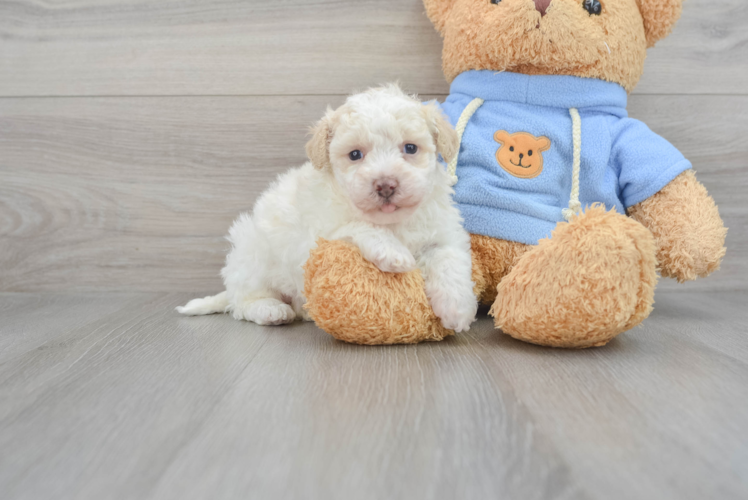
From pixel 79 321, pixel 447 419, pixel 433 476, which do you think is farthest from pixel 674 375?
pixel 79 321

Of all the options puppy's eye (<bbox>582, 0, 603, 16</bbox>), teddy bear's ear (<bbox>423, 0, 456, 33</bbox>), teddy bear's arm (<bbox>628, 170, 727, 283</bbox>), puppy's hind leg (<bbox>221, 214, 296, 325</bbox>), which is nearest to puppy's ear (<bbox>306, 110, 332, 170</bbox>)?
puppy's hind leg (<bbox>221, 214, 296, 325</bbox>)

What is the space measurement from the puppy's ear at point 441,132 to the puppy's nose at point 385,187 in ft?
0.53

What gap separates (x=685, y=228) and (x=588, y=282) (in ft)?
1.38

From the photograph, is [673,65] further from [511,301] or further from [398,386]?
[398,386]

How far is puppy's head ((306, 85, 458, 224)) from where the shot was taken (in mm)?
1071

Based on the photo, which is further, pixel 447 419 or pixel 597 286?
pixel 597 286

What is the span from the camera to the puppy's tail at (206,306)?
1.50m

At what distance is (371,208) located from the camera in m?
1.09

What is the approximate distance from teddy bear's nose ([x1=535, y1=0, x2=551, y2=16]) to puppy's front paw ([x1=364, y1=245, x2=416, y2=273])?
25.6 inches

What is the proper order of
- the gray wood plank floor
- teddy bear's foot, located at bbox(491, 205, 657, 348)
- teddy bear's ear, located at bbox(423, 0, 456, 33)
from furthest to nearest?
teddy bear's ear, located at bbox(423, 0, 456, 33), teddy bear's foot, located at bbox(491, 205, 657, 348), the gray wood plank floor

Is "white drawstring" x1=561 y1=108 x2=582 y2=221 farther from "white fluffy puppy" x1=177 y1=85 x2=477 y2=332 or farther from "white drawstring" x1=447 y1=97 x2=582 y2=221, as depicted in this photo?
"white fluffy puppy" x1=177 y1=85 x2=477 y2=332

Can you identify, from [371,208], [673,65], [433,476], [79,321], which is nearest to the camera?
[433,476]

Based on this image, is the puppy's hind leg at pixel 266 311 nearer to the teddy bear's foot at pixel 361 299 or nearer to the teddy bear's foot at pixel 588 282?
the teddy bear's foot at pixel 361 299

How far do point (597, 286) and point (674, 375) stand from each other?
0.19m
